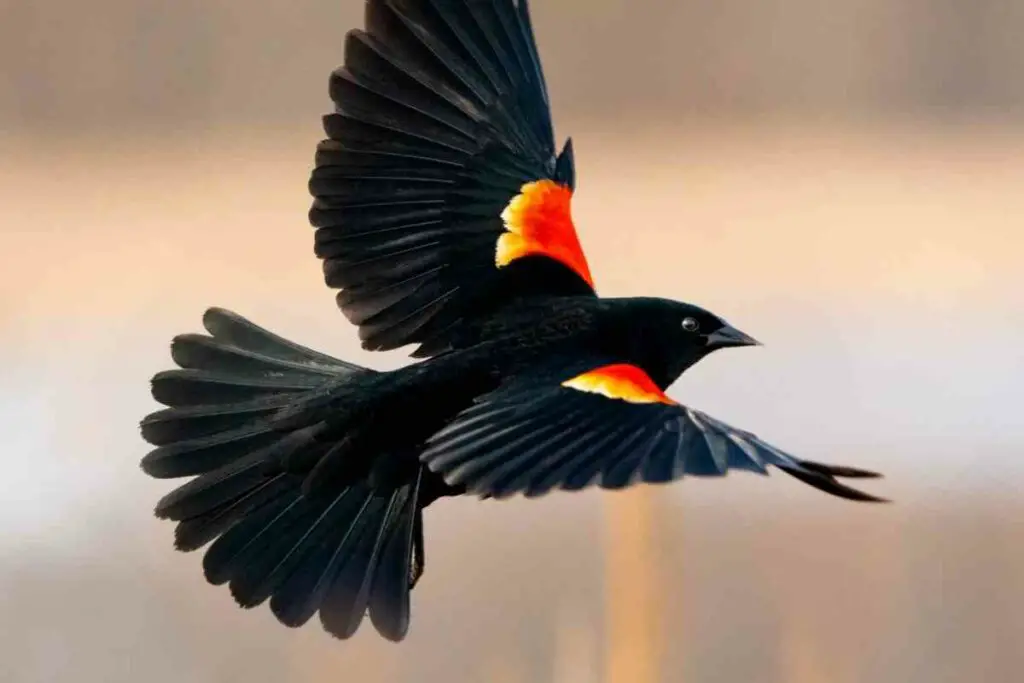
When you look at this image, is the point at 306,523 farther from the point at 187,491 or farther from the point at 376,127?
Result: the point at 376,127

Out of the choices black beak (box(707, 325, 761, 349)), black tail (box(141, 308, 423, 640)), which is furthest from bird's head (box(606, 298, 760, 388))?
black tail (box(141, 308, 423, 640))

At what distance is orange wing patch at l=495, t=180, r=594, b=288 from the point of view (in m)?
0.68

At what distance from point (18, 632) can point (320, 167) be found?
538 millimetres

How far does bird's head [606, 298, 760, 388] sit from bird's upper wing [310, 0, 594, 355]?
7 cm

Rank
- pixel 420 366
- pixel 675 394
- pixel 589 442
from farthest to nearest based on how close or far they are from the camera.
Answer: pixel 675 394
pixel 420 366
pixel 589 442

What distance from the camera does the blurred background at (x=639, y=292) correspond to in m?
0.84

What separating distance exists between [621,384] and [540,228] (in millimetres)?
177

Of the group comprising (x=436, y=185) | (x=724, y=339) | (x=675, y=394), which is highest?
(x=436, y=185)

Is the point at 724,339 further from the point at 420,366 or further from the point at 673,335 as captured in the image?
the point at 420,366

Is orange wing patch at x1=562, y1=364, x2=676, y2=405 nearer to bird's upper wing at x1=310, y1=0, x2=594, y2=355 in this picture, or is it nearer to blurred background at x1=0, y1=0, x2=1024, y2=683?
bird's upper wing at x1=310, y1=0, x2=594, y2=355

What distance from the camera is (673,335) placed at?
624mm

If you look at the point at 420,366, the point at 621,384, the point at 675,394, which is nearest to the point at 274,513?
the point at 420,366

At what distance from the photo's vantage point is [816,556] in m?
0.85

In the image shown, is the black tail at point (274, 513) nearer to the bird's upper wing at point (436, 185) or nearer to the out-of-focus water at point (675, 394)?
the bird's upper wing at point (436, 185)
